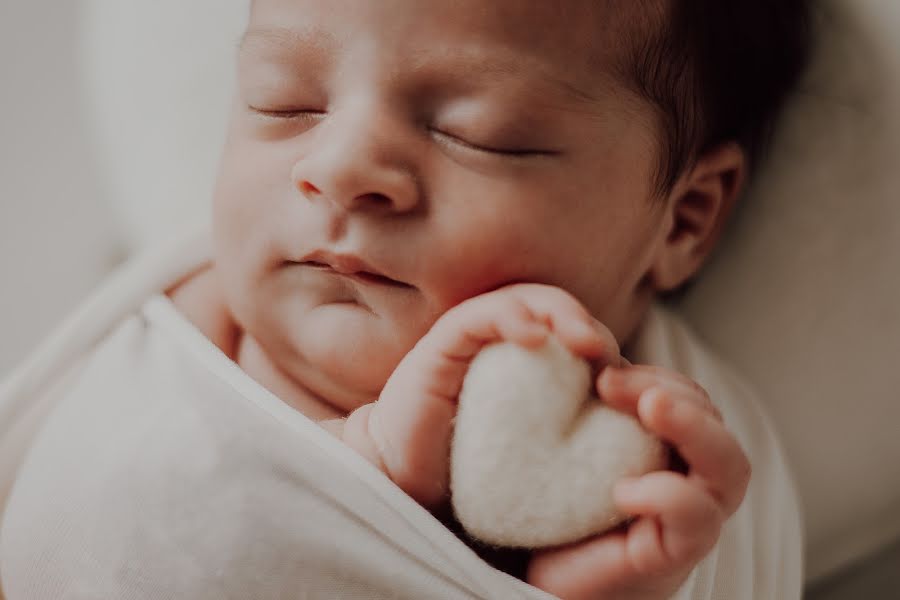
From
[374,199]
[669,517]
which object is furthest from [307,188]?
[669,517]

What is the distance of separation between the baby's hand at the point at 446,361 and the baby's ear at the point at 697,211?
0.29m

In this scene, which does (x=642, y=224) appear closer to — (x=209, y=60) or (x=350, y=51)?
(x=350, y=51)

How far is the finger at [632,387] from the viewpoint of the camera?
64 cm

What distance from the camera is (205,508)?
0.72m

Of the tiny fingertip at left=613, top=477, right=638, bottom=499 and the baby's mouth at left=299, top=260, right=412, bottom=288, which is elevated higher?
the tiny fingertip at left=613, top=477, right=638, bottom=499

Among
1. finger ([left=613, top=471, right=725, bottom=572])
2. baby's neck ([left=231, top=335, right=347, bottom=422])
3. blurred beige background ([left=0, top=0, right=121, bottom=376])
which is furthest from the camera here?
blurred beige background ([left=0, top=0, right=121, bottom=376])

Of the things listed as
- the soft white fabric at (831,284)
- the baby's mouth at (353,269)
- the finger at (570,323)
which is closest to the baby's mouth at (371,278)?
the baby's mouth at (353,269)

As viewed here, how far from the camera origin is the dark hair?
82cm

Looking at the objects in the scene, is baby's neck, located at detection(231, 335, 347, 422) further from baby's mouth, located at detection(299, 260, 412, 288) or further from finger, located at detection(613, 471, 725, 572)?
finger, located at detection(613, 471, 725, 572)

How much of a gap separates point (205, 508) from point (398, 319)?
22 cm

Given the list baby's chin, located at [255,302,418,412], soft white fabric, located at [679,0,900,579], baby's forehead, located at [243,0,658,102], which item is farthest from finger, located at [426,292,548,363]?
soft white fabric, located at [679,0,900,579]

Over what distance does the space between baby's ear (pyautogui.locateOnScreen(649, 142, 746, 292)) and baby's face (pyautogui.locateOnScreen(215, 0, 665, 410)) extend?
116 millimetres

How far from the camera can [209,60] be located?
1144 mm

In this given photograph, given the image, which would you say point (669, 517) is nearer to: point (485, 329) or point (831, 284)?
point (485, 329)
